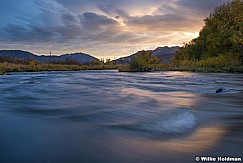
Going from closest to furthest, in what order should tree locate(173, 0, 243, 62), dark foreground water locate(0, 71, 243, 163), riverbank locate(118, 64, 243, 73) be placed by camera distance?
dark foreground water locate(0, 71, 243, 163) < riverbank locate(118, 64, 243, 73) < tree locate(173, 0, 243, 62)

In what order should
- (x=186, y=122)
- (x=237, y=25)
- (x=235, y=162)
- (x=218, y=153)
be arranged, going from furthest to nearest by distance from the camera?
(x=237, y=25)
(x=186, y=122)
(x=218, y=153)
(x=235, y=162)

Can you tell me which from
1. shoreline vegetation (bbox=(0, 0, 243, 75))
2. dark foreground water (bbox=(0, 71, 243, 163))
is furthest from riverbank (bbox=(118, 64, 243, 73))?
dark foreground water (bbox=(0, 71, 243, 163))

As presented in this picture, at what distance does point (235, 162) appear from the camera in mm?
3719

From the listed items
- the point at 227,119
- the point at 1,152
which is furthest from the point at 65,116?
the point at 227,119

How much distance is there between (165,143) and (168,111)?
3318mm

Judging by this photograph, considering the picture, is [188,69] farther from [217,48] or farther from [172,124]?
[172,124]

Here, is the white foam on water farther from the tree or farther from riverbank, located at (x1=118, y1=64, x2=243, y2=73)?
riverbank, located at (x1=118, y1=64, x2=243, y2=73)

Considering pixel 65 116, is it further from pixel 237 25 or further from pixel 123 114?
pixel 237 25

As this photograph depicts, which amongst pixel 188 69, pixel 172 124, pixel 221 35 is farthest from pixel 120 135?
pixel 188 69

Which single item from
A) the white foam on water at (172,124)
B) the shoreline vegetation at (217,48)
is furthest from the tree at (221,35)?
the white foam on water at (172,124)

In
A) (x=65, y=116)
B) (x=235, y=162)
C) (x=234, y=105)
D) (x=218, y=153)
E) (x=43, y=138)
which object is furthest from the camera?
(x=234, y=105)

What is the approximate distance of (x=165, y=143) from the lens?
4.68m

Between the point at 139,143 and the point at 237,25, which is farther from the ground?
the point at 237,25

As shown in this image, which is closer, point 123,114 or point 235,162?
point 235,162
